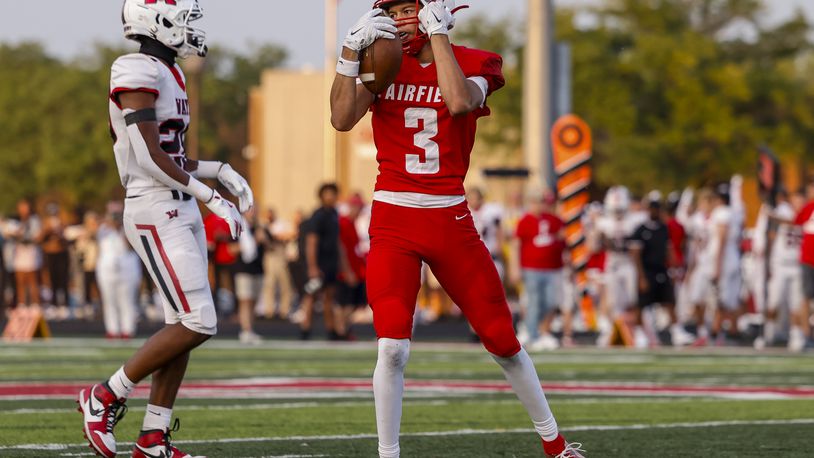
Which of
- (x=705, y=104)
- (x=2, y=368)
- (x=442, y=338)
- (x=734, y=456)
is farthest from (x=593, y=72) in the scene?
(x=734, y=456)

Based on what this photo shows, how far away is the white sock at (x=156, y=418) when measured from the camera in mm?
6941

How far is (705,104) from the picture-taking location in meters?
54.0

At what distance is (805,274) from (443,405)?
870 centimetres

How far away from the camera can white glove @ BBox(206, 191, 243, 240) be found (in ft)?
22.6

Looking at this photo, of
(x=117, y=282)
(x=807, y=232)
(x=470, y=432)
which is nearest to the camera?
(x=470, y=432)

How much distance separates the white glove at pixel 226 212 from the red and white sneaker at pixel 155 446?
0.90m

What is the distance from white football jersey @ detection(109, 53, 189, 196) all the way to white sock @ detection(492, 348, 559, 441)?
5.50ft

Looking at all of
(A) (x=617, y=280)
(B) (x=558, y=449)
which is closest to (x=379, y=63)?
(B) (x=558, y=449)

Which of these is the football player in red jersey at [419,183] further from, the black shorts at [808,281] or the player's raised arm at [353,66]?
the black shorts at [808,281]

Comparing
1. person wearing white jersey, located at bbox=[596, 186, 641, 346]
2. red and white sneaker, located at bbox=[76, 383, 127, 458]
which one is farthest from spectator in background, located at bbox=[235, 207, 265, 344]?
red and white sneaker, located at bbox=[76, 383, 127, 458]

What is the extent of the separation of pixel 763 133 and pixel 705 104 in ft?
8.73

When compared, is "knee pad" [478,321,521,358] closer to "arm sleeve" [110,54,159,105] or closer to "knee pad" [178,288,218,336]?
"knee pad" [178,288,218,336]

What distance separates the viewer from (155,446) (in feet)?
22.6

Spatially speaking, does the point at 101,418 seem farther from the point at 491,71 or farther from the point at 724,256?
the point at 724,256
